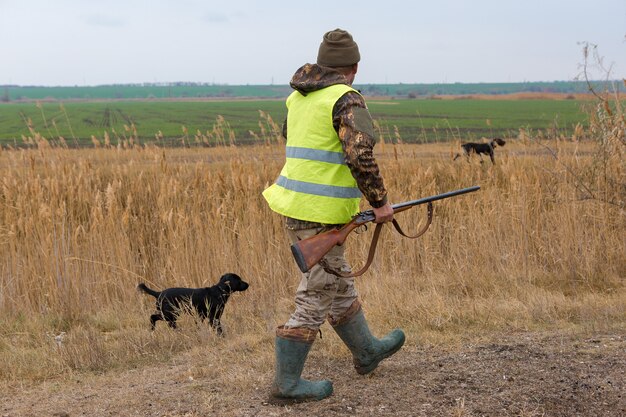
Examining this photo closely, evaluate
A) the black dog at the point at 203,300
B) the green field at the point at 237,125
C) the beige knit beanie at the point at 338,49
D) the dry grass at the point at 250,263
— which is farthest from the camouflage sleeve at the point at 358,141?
the green field at the point at 237,125

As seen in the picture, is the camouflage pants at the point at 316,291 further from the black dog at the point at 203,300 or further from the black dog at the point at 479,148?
the black dog at the point at 479,148

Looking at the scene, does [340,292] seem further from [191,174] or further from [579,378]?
[191,174]

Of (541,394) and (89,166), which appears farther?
(89,166)

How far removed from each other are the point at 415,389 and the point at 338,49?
6.27ft

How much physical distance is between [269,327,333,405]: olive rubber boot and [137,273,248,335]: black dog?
5.44ft

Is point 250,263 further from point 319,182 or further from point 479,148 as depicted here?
point 479,148

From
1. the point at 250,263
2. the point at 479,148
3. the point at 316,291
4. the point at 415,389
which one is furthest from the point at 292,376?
the point at 479,148

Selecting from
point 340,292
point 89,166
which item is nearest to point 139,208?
point 89,166

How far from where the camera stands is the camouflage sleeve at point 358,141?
13.0 feet

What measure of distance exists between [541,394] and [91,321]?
395cm

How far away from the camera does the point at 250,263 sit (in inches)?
295

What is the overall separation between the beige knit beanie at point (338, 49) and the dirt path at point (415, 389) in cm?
182

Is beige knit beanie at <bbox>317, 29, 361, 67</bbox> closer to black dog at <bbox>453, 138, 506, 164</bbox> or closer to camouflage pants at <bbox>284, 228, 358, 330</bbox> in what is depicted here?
camouflage pants at <bbox>284, 228, 358, 330</bbox>

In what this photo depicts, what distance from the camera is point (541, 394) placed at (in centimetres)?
429
